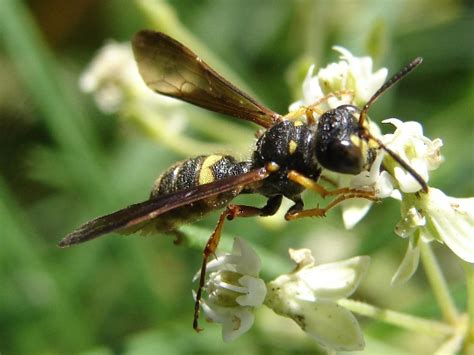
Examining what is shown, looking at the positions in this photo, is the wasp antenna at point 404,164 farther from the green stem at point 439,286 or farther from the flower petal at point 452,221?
the green stem at point 439,286

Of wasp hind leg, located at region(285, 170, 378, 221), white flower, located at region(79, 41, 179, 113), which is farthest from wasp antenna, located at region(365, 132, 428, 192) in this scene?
white flower, located at region(79, 41, 179, 113)

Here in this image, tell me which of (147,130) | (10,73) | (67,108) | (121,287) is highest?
(10,73)

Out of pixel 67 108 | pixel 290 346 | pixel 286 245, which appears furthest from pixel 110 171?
pixel 290 346

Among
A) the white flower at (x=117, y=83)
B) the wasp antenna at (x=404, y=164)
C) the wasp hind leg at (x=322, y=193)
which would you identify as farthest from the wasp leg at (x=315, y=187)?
the white flower at (x=117, y=83)

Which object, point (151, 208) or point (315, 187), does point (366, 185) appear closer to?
point (315, 187)

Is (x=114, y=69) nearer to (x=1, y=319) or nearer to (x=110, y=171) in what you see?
(x=110, y=171)

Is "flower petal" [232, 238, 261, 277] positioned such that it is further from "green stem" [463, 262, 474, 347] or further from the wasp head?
"green stem" [463, 262, 474, 347]

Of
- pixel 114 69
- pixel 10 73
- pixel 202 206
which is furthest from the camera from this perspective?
pixel 10 73

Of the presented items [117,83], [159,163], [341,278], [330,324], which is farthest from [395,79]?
[159,163]
